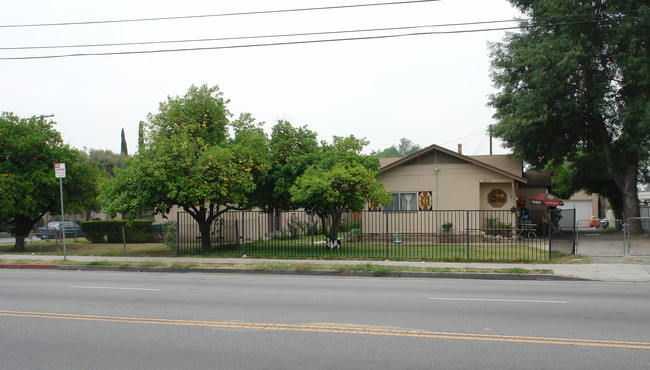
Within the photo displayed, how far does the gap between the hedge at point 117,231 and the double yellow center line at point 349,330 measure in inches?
771

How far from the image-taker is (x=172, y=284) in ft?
42.0

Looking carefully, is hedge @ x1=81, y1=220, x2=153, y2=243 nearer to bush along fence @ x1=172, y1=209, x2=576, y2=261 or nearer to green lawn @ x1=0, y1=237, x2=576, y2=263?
bush along fence @ x1=172, y1=209, x2=576, y2=261

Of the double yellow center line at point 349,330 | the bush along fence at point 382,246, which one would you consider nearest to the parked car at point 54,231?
the bush along fence at point 382,246

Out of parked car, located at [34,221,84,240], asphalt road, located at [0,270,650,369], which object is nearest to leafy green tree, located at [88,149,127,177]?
parked car, located at [34,221,84,240]

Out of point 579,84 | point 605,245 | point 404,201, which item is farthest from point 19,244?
point 579,84

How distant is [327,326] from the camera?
24.9 feet

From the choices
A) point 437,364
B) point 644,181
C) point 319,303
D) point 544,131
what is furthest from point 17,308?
point 644,181

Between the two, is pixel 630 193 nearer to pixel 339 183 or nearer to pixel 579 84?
pixel 579 84

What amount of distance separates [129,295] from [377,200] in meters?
10.2

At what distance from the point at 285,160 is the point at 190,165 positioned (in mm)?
4396

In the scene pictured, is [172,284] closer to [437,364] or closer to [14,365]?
[14,365]

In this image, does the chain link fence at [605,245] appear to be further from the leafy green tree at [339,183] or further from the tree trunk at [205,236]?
the tree trunk at [205,236]

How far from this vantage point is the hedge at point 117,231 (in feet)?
90.8

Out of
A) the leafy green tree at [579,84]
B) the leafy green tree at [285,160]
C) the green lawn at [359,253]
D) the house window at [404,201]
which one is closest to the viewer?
the green lawn at [359,253]
